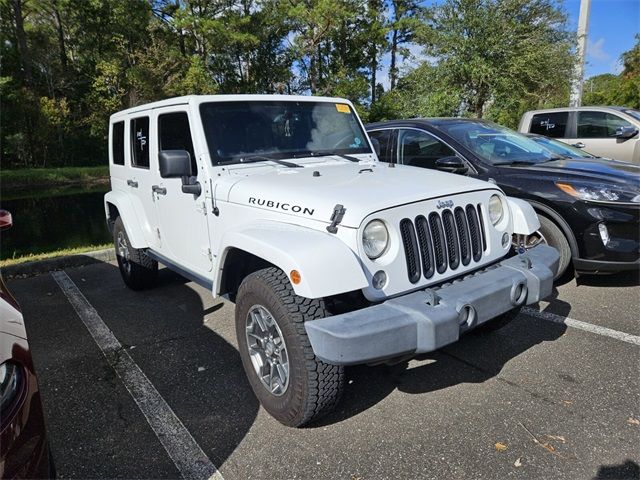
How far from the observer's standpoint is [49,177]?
25781 millimetres

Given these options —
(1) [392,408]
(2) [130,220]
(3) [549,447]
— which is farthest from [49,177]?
(3) [549,447]

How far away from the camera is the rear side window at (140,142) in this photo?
14.8ft

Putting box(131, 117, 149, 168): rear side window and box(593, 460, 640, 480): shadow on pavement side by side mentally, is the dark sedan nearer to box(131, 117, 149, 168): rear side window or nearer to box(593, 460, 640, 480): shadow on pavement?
box(593, 460, 640, 480): shadow on pavement

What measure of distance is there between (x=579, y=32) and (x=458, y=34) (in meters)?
4.27

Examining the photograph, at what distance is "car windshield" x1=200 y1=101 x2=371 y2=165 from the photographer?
361cm

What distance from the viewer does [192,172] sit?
11.8 feet

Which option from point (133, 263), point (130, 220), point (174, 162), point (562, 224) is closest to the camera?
point (174, 162)

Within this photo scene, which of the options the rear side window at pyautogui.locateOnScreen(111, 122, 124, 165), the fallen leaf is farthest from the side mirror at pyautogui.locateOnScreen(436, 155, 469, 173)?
the rear side window at pyautogui.locateOnScreen(111, 122, 124, 165)

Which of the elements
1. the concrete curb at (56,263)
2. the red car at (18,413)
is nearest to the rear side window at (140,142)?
the concrete curb at (56,263)

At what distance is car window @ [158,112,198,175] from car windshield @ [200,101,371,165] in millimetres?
194

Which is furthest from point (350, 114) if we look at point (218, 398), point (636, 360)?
point (636, 360)

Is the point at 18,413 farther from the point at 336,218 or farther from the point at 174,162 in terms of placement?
the point at 174,162

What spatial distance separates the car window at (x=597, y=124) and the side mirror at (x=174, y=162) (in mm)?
8343

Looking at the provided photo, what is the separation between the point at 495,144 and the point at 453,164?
2.44ft
